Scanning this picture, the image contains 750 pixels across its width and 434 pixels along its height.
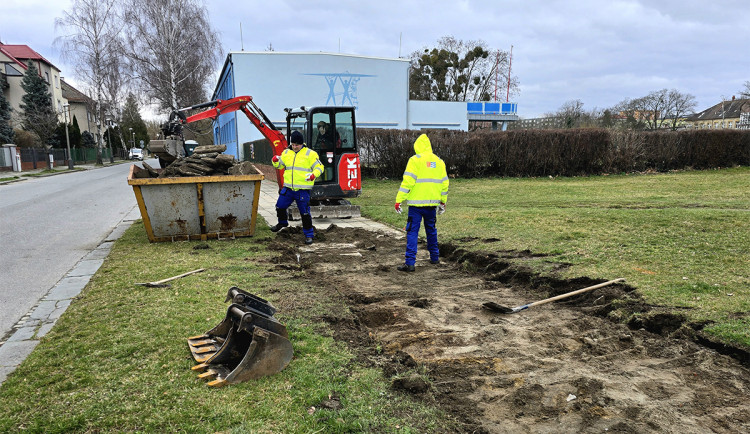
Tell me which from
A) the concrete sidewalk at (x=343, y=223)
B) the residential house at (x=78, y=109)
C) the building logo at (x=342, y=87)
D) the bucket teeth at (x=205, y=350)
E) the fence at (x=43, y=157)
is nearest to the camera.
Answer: the bucket teeth at (x=205, y=350)

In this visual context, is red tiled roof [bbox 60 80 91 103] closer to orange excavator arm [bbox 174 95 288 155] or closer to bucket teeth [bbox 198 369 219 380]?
orange excavator arm [bbox 174 95 288 155]

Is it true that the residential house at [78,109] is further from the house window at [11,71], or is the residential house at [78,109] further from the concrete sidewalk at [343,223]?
the concrete sidewalk at [343,223]

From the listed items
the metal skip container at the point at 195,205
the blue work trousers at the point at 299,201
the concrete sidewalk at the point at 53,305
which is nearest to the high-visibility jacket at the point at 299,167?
the blue work trousers at the point at 299,201

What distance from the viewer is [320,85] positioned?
3356 centimetres

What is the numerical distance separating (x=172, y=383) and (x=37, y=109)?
5051cm

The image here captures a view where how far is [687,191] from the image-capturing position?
14.8 meters

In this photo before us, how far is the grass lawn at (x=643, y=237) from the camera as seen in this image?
14.9 feet

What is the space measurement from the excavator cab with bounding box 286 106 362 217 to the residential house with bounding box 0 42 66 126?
144 feet

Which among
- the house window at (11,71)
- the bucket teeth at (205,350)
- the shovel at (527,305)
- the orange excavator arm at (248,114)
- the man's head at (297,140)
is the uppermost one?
the house window at (11,71)

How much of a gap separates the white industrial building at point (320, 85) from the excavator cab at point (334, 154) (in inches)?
824

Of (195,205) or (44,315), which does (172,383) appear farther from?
(195,205)

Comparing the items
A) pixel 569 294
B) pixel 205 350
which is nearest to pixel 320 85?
pixel 569 294

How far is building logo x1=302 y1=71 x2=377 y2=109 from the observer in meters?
33.7

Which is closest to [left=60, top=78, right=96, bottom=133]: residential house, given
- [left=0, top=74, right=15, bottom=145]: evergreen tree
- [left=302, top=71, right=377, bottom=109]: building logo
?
[left=0, top=74, right=15, bottom=145]: evergreen tree
